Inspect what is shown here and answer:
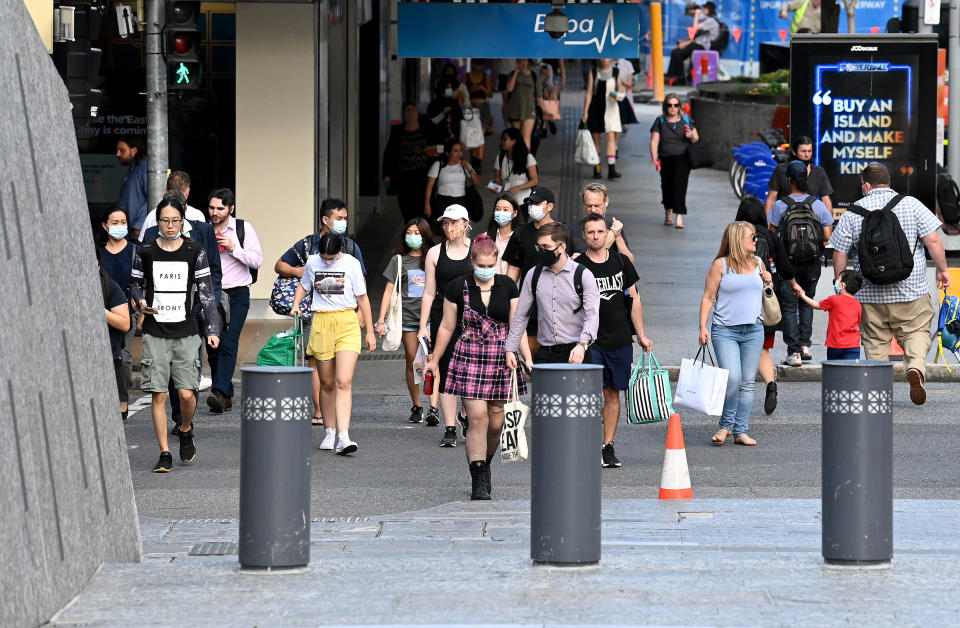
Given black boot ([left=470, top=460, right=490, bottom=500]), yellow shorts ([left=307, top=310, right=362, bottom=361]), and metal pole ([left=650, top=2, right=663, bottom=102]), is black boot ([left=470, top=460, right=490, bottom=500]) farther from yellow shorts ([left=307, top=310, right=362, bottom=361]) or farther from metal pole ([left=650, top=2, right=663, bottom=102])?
metal pole ([left=650, top=2, right=663, bottom=102])

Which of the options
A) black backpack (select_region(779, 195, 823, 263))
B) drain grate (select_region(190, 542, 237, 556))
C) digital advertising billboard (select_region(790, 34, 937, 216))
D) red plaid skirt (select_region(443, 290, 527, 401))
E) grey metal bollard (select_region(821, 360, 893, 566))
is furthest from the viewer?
digital advertising billboard (select_region(790, 34, 937, 216))

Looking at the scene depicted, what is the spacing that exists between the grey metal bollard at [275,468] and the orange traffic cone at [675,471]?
3.28 meters

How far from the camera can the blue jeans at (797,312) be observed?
14711 mm

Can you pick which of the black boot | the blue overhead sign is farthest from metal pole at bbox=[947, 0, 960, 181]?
the black boot

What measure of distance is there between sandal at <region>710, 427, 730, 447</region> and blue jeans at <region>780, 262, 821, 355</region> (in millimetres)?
3256

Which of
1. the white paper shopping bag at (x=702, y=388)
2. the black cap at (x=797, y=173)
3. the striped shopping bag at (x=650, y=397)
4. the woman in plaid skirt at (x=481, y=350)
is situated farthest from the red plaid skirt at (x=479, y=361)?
the black cap at (x=797, y=173)

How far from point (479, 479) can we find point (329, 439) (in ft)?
7.14

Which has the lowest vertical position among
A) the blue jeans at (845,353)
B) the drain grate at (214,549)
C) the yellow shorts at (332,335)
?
the drain grate at (214,549)

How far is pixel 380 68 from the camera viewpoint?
26.2 meters

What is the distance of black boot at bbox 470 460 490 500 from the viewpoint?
9641 millimetres

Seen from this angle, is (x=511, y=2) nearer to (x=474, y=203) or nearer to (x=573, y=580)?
(x=474, y=203)

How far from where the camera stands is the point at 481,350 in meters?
9.84

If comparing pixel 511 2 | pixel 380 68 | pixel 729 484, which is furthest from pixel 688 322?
pixel 380 68

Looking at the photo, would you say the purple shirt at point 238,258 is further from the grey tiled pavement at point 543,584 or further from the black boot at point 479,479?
the grey tiled pavement at point 543,584
